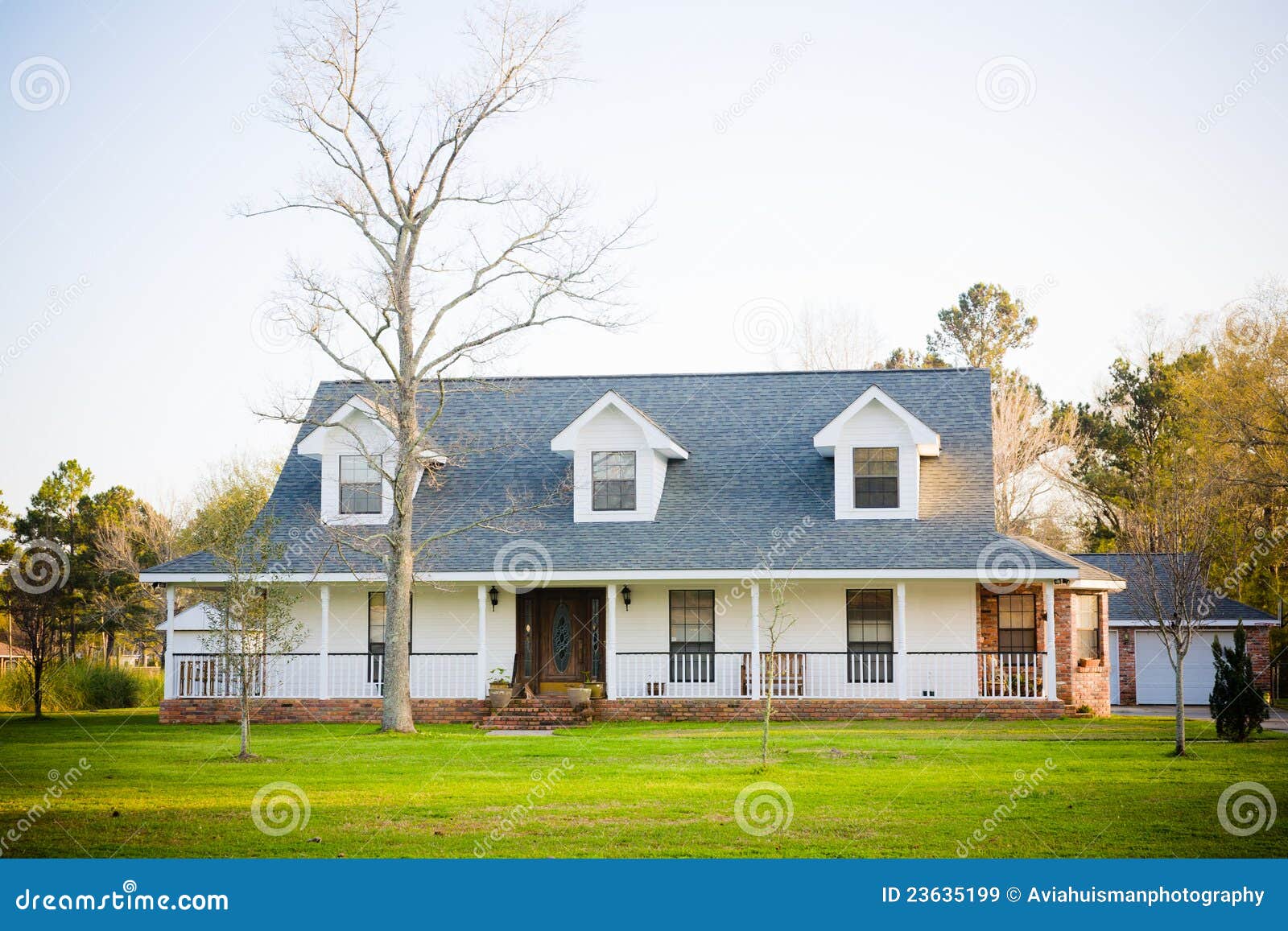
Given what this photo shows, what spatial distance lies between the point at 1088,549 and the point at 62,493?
3953cm

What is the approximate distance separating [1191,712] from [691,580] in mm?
12915

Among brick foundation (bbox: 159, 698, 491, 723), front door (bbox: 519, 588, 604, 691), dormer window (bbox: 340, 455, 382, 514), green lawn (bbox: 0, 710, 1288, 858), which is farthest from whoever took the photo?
dormer window (bbox: 340, 455, 382, 514)

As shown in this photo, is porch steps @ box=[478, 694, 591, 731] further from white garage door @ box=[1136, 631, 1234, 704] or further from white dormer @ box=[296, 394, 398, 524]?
white garage door @ box=[1136, 631, 1234, 704]

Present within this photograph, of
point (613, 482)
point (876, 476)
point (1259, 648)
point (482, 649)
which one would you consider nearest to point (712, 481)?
point (613, 482)

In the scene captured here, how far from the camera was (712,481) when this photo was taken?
26.4 metres

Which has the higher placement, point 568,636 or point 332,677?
point 568,636

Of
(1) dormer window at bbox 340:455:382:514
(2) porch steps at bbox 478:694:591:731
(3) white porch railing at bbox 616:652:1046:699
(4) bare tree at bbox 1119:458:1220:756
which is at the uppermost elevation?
(1) dormer window at bbox 340:455:382:514

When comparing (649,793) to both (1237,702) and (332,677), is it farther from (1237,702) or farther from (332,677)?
(332,677)

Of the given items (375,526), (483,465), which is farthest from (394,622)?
(483,465)

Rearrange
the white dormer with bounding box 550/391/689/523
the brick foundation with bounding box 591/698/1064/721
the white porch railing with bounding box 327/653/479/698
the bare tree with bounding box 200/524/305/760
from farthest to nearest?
the white dormer with bounding box 550/391/689/523
the white porch railing with bounding box 327/653/479/698
the brick foundation with bounding box 591/698/1064/721
the bare tree with bounding box 200/524/305/760

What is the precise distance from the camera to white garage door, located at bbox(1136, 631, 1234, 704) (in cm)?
3177

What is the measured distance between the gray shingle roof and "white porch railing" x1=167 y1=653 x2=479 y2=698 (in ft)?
6.73

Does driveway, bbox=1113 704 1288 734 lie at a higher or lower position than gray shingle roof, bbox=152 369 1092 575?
lower

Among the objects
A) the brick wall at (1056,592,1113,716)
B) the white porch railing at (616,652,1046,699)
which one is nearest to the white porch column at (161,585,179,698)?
the white porch railing at (616,652,1046,699)
